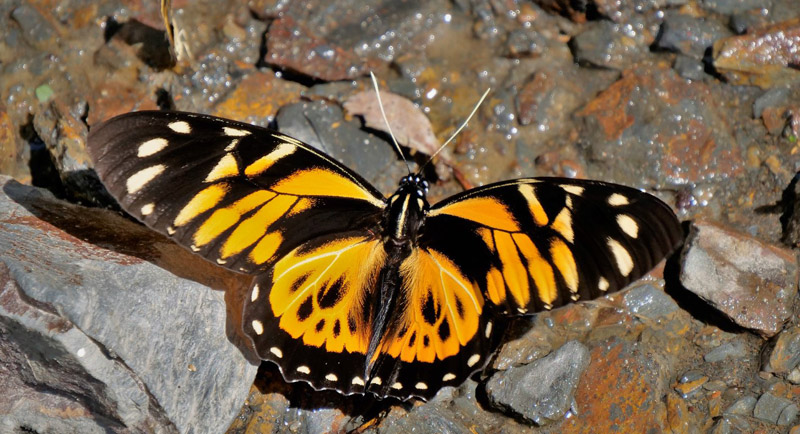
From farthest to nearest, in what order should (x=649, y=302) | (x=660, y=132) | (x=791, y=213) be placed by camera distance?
1. (x=660, y=132)
2. (x=791, y=213)
3. (x=649, y=302)

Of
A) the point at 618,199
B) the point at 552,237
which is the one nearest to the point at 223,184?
the point at 552,237

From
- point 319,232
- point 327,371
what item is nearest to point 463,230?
point 319,232

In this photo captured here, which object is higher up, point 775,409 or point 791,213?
point 791,213

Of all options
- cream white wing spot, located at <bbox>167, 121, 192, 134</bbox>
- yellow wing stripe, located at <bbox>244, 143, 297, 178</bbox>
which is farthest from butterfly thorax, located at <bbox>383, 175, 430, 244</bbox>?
cream white wing spot, located at <bbox>167, 121, 192, 134</bbox>

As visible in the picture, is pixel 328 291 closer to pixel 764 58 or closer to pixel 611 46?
pixel 611 46

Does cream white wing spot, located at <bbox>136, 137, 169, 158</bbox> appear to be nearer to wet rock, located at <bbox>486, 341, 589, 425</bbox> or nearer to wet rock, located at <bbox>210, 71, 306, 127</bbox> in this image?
wet rock, located at <bbox>210, 71, 306, 127</bbox>

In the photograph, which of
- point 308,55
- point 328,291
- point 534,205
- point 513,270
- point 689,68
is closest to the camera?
point 534,205

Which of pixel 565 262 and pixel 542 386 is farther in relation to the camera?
pixel 542 386
